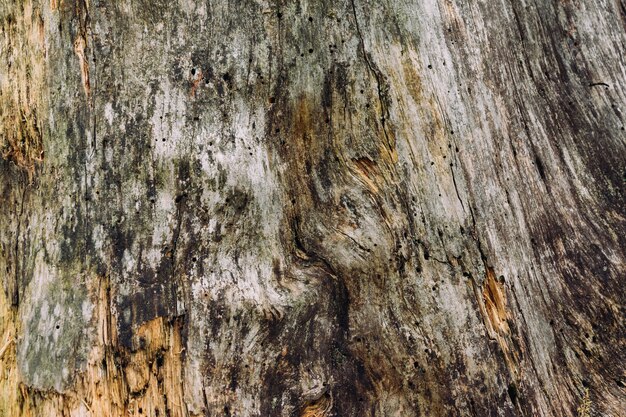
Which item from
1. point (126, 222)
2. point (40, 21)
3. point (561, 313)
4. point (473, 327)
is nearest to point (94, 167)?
point (126, 222)

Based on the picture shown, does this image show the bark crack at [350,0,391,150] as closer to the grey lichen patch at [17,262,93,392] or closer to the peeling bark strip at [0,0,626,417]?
the peeling bark strip at [0,0,626,417]

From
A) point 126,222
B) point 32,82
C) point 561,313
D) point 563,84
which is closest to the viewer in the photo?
point 126,222

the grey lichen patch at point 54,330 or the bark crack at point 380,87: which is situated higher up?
the bark crack at point 380,87

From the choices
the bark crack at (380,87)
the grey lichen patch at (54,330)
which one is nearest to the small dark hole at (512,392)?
the bark crack at (380,87)

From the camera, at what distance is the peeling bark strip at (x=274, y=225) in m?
2.29

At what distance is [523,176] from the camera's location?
2650 mm

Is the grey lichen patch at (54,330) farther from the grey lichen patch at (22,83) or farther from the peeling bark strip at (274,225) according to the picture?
the grey lichen patch at (22,83)

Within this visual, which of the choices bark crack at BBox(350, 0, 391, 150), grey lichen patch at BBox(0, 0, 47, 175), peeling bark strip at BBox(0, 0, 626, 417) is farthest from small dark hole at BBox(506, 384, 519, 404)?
grey lichen patch at BBox(0, 0, 47, 175)

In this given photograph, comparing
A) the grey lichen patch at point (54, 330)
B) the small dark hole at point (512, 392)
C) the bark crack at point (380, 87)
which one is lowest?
the small dark hole at point (512, 392)

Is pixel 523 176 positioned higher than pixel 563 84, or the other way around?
pixel 563 84

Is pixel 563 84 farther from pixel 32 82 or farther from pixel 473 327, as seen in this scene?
pixel 32 82

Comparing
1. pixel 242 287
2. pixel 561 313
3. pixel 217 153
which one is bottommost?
pixel 561 313

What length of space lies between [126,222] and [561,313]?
69.7 inches

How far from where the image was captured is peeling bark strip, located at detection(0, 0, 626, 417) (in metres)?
2.29
